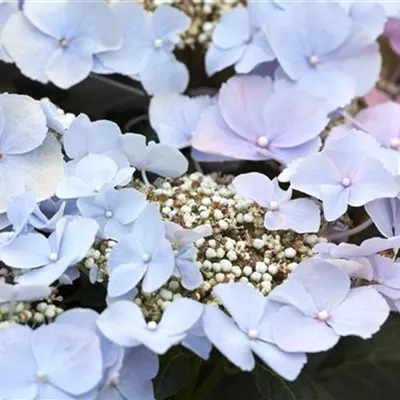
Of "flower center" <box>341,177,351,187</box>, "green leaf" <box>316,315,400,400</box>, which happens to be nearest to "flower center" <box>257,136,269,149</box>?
"flower center" <box>341,177,351,187</box>

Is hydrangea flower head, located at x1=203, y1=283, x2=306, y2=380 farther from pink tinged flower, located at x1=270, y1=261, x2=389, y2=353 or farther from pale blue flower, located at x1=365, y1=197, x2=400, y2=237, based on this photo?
pale blue flower, located at x1=365, y1=197, x2=400, y2=237

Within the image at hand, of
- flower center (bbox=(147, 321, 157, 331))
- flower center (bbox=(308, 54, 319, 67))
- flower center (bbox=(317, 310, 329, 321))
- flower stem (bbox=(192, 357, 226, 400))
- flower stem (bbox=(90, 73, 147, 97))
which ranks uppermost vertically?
flower center (bbox=(308, 54, 319, 67))

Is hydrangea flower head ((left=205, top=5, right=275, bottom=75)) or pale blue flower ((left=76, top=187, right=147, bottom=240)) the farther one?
hydrangea flower head ((left=205, top=5, right=275, bottom=75))

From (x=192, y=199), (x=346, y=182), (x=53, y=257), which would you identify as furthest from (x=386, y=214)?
(x=53, y=257)

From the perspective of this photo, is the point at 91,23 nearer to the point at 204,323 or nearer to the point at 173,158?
the point at 173,158

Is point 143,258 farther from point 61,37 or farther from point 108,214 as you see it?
point 61,37

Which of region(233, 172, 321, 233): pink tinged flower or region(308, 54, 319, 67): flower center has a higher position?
region(308, 54, 319, 67): flower center

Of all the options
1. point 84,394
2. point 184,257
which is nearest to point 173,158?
point 184,257

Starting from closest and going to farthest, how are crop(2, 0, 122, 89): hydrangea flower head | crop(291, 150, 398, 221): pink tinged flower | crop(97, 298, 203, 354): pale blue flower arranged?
crop(97, 298, 203, 354): pale blue flower
crop(291, 150, 398, 221): pink tinged flower
crop(2, 0, 122, 89): hydrangea flower head
